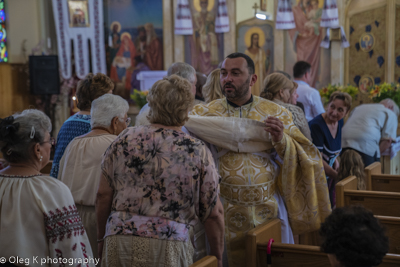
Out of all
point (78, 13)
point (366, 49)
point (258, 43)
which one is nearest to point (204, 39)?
point (258, 43)

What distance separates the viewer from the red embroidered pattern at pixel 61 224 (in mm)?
1716

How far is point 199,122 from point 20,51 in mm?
8856

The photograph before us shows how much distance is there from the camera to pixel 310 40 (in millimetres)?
9891

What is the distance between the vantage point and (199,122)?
2.59 m

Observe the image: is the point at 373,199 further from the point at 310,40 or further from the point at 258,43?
the point at 258,43

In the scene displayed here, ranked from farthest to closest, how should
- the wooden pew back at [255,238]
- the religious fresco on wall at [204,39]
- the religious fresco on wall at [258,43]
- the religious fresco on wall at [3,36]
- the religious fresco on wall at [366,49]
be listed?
the religious fresco on wall at [204,39], the religious fresco on wall at [258,43], the religious fresco on wall at [3,36], the religious fresco on wall at [366,49], the wooden pew back at [255,238]

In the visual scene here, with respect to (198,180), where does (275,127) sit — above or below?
above

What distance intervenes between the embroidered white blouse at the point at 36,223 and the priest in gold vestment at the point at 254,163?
41.1 inches

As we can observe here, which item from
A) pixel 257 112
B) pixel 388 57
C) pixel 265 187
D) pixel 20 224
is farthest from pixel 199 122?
pixel 388 57

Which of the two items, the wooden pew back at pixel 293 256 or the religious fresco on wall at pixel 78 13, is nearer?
the wooden pew back at pixel 293 256

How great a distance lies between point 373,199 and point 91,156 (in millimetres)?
2069

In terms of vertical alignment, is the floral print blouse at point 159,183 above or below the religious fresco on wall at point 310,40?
below

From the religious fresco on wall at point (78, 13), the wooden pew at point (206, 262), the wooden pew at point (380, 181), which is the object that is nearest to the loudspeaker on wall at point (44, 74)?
the religious fresco on wall at point (78, 13)

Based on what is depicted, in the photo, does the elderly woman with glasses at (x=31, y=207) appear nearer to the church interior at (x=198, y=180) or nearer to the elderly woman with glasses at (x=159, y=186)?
the church interior at (x=198, y=180)
